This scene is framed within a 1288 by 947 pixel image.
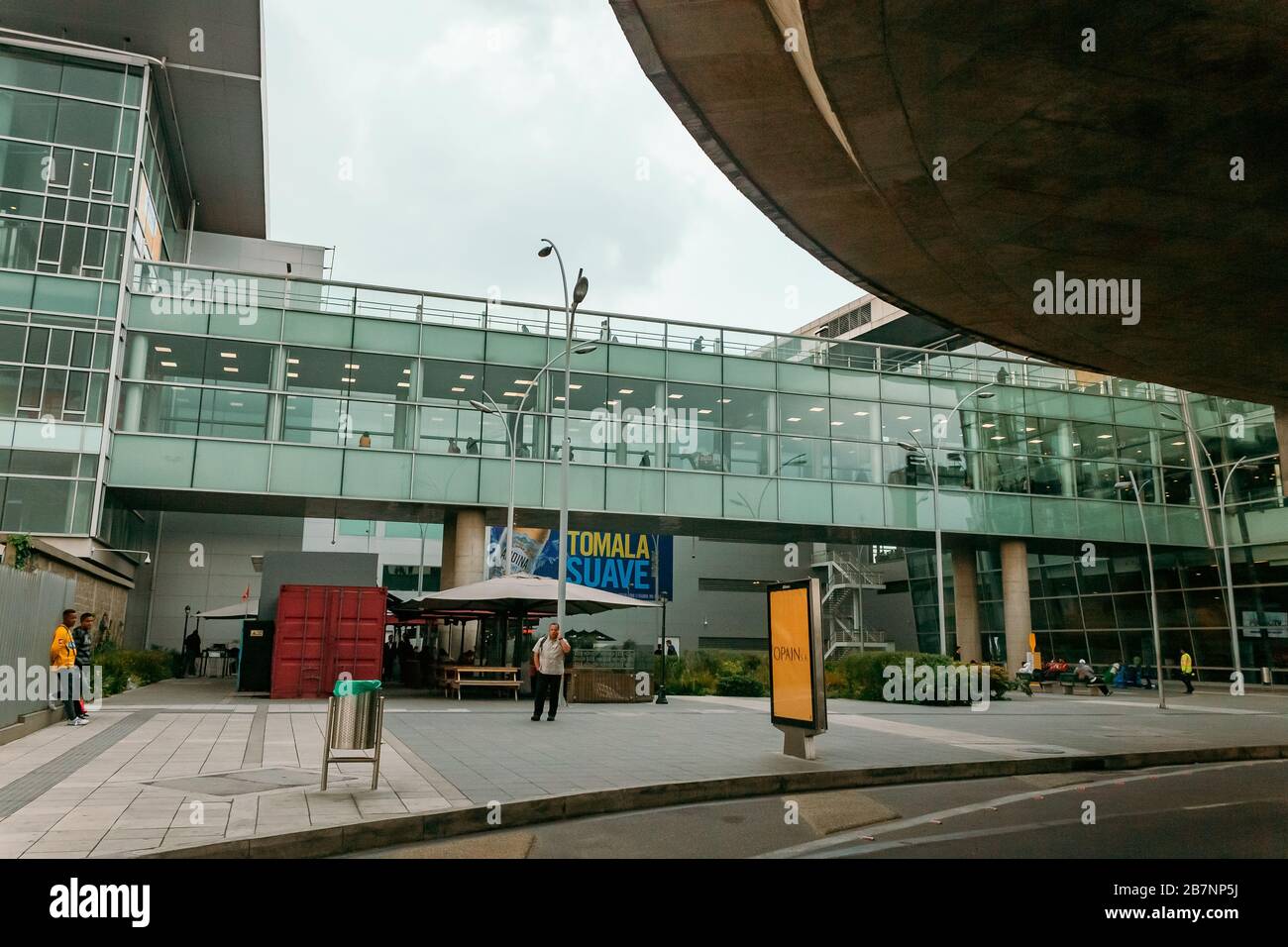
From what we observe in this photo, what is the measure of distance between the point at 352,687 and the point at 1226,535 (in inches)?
1610

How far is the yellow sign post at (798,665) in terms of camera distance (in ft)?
41.4

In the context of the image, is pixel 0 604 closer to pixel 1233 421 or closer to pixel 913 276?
pixel 913 276

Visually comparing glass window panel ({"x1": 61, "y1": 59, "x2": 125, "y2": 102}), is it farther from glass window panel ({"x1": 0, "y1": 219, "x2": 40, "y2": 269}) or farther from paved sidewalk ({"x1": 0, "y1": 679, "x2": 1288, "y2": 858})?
paved sidewalk ({"x1": 0, "y1": 679, "x2": 1288, "y2": 858})

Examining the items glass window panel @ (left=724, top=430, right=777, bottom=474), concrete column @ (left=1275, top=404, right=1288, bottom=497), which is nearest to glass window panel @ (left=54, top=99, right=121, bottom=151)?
glass window panel @ (left=724, top=430, right=777, bottom=474)

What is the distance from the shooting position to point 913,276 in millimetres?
14688

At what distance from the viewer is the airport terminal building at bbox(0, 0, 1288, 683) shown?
1211 inches

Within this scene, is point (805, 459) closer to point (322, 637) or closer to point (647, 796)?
point (322, 637)

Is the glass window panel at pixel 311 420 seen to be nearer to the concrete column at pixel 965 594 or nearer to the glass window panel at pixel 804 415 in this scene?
the glass window panel at pixel 804 415

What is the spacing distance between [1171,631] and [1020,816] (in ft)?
128

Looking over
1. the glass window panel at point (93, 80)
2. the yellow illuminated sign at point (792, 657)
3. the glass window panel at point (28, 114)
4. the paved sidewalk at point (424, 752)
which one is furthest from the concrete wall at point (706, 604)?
the yellow illuminated sign at point (792, 657)

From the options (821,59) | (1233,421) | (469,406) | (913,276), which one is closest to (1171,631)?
(1233,421)

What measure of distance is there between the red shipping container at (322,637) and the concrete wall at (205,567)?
70.4 ft

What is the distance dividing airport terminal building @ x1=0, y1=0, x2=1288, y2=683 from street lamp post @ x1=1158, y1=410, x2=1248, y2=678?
191mm

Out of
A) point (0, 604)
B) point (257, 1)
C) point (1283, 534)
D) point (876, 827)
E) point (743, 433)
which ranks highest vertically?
point (257, 1)
